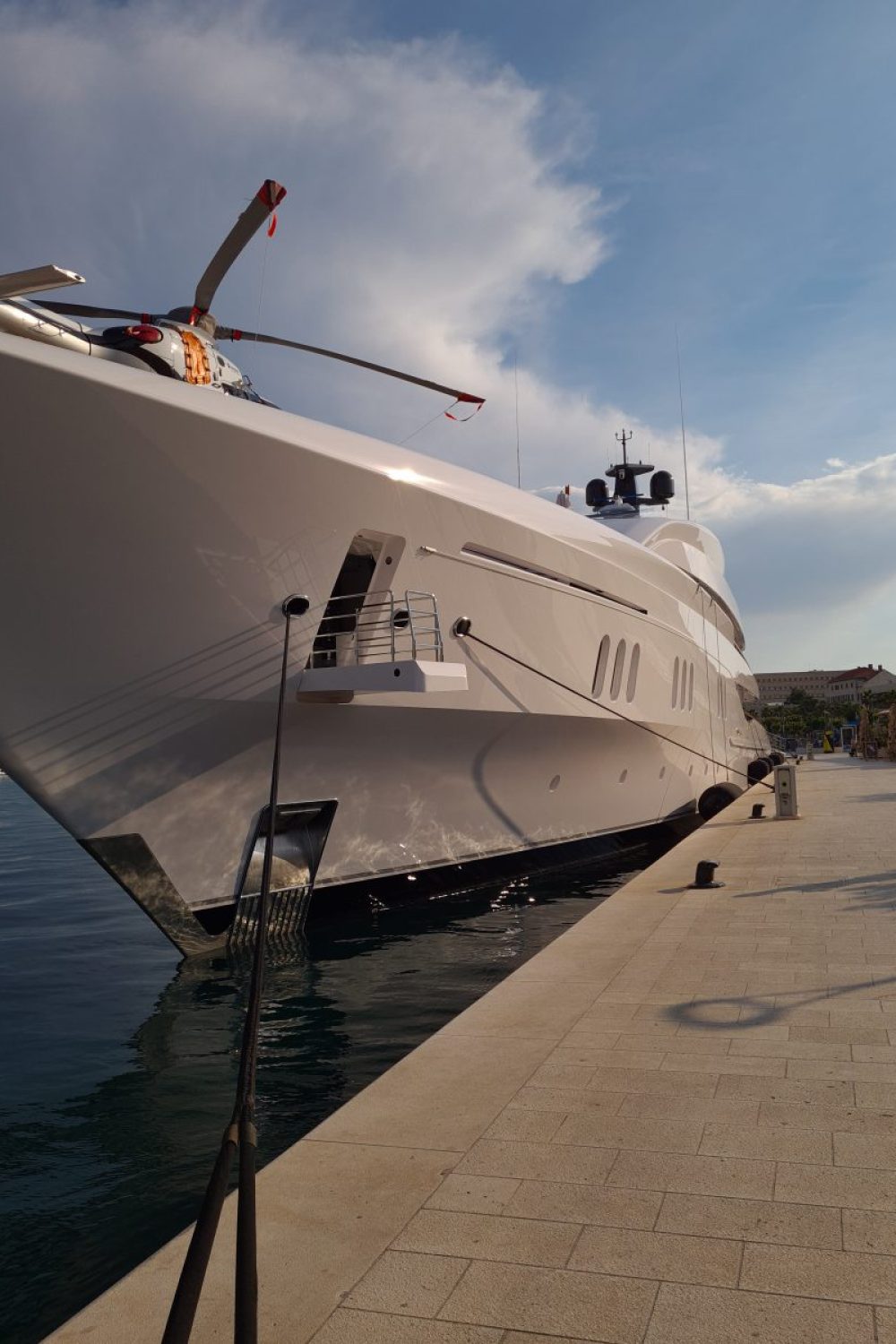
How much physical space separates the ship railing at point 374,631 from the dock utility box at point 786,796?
9.21m

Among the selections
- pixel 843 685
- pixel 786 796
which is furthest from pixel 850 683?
pixel 786 796

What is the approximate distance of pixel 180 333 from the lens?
9.69 metres

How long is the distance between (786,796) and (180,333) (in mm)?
11690

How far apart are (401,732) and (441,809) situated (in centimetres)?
128

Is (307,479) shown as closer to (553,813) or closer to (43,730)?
(43,730)

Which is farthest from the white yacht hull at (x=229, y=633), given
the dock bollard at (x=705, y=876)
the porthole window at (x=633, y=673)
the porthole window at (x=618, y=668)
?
the dock bollard at (x=705, y=876)

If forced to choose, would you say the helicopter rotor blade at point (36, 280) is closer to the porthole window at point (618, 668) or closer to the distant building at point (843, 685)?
the porthole window at point (618, 668)

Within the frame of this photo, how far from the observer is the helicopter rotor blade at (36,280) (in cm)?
636

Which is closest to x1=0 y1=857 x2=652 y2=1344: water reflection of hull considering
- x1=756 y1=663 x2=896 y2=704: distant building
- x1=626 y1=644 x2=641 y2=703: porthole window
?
x1=626 y1=644 x2=641 y2=703: porthole window

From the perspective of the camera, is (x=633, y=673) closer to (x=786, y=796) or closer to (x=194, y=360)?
(x=786, y=796)

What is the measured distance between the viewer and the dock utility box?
16.3m

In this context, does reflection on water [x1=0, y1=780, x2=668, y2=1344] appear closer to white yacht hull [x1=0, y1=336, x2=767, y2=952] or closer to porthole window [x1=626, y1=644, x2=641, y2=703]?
white yacht hull [x1=0, y1=336, x2=767, y2=952]

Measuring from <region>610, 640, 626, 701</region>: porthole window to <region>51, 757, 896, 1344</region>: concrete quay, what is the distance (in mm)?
6904

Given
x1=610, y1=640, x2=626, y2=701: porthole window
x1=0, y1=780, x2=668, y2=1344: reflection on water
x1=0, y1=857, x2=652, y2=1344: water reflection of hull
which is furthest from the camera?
x1=610, y1=640, x2=626, y2=701: porthole window
